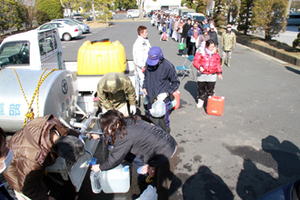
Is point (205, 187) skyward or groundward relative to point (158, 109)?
groundward

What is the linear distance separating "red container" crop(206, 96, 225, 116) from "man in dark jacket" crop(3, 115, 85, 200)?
3.83m

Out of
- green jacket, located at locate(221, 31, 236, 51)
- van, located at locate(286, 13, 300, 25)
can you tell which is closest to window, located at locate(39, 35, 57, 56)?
green jacket, located at locate(221, 31, 236, 51)

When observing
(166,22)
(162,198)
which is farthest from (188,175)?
(166,22)

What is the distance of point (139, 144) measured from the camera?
98.7 inches

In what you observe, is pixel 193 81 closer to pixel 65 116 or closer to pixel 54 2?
pixel 65 116

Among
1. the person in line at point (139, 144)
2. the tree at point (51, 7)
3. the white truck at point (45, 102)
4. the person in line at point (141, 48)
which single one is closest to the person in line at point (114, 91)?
the white truck at point (45, 102)

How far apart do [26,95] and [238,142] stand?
3.92 meters

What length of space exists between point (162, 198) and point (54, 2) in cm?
3412

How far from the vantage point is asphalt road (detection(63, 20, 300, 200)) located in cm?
332

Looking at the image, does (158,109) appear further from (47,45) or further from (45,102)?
(47,45)

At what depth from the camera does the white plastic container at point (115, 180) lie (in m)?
3.06

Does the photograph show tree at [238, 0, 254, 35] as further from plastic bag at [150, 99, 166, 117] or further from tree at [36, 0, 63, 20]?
tree at [36, 0, 63, 20]

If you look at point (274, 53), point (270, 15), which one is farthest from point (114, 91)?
point (270, 15)

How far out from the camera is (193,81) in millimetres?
8188
